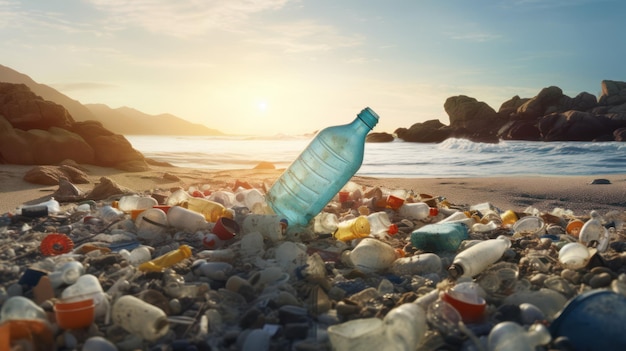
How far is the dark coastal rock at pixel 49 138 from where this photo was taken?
26.5ft

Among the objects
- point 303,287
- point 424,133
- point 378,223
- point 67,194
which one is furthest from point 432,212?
point 424,133

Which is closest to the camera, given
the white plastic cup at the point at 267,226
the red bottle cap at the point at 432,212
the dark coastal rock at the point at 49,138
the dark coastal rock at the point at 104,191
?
the white plastic cup at the point at 267,226

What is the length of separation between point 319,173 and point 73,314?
6.01ft

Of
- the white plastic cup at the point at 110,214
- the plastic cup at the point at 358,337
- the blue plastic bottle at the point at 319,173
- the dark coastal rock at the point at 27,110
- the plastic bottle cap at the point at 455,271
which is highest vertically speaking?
the dark coastal rock at the point at 27,110

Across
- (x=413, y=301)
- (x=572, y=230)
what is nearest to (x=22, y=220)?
(x=413, y=301)

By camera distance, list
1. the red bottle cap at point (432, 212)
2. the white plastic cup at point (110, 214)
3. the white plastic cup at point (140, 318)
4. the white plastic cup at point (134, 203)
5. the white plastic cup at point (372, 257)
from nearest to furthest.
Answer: the white plastic cup at point (140, 318)
the white plastic cup at point (372, 257)
the white plastic cup at point (110, 214)
the white plastic cup at point (134, 203)
the red bottle cap at point (432, 212)

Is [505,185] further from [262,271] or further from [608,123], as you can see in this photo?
[608,123]

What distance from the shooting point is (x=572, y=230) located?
3258mm

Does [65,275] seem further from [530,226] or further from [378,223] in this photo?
[530,226]

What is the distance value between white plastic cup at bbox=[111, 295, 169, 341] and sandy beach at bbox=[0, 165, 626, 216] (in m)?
3.33

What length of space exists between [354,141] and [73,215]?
224 centimetres

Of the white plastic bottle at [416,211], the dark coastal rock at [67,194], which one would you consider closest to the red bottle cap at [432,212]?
the white plastic bottle at [416,211]

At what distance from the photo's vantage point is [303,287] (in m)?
2.08

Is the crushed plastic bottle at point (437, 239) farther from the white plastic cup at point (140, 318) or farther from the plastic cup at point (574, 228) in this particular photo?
the white plastic cup at point (140, 318)
